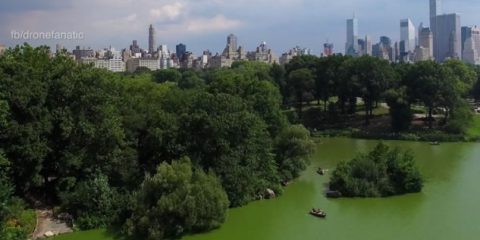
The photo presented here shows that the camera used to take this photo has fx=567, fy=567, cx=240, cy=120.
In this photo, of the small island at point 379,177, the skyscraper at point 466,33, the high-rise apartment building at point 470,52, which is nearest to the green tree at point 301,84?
the small island at point 379,177

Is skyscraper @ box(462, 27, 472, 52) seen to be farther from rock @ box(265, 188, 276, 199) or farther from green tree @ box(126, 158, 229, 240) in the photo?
green tree @ box(126, 158, 229, 240)

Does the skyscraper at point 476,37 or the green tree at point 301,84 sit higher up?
the skyscraper at point 476,37

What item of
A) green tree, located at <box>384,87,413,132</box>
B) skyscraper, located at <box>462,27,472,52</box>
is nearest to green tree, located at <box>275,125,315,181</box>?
green tree, located at <box>384,87,413,132</box>

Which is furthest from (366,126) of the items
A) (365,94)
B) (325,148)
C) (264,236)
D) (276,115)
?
(264,236)

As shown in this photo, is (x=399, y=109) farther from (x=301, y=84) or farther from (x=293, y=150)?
(x=293, y=150)

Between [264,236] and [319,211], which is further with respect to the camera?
[319,211]

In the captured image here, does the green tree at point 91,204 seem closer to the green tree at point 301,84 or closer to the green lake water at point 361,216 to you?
the green lake water at point 361,216

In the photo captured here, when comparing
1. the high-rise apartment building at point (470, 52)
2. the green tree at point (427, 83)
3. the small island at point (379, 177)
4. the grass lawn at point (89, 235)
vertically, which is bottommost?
the grass lawn at point (89, 235)

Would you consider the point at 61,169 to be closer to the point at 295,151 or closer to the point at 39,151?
the point at 39,151
